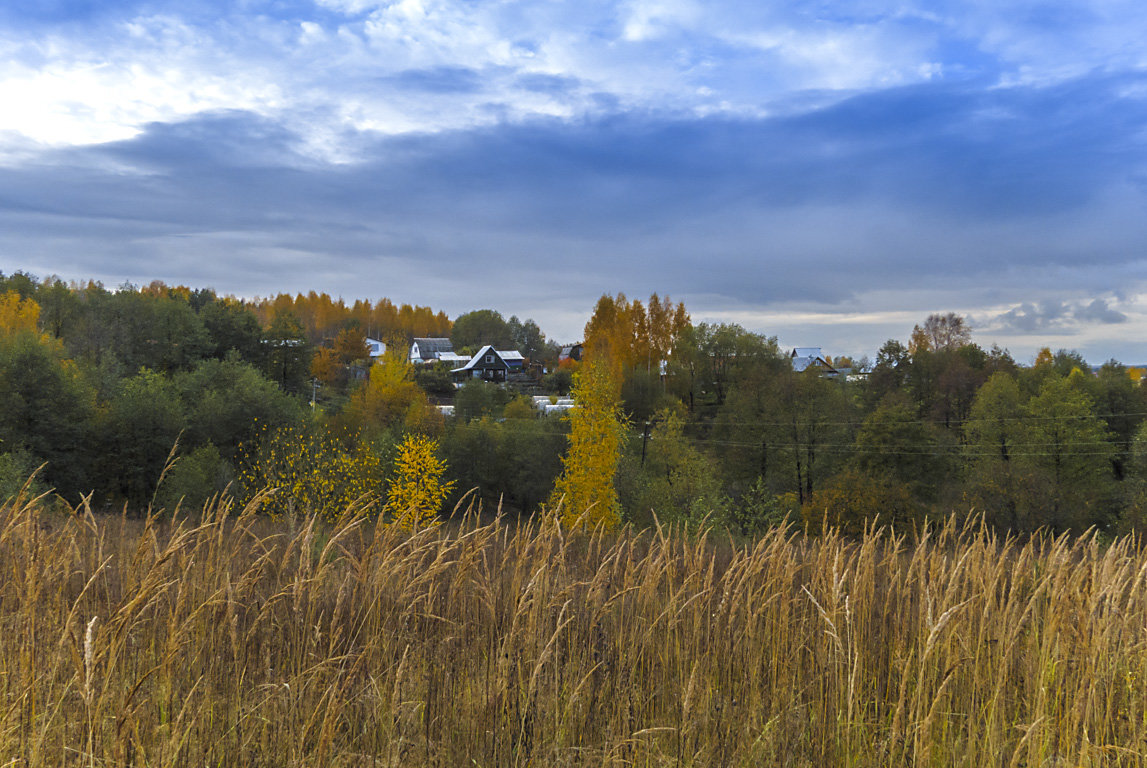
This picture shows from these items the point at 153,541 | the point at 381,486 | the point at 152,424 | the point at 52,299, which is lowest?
the point at 381,486

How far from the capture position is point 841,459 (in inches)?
1790

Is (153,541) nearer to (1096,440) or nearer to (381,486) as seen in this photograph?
(381,486)

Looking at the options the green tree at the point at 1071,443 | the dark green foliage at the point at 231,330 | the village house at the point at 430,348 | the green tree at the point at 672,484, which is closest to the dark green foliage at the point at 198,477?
the green tree at the point at 672,484

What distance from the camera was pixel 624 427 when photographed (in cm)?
4000

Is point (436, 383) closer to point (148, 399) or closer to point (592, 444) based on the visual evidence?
point (148, 399)

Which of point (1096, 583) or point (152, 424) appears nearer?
point (1096, 583)

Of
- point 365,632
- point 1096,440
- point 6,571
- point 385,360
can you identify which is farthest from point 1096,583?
point 385,360

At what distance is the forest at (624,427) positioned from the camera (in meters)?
31.2

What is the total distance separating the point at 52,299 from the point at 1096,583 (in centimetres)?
8258

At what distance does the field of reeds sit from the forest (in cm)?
1265

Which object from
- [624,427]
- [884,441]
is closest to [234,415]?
[624,427]

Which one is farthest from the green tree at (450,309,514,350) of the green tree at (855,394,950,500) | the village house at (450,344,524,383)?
the green tree at (855,394,950,500)

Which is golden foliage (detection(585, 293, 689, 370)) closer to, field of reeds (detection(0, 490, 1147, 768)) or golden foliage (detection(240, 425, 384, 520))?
golden foliage (detection(240, 425, 384, 520))

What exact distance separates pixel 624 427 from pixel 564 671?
37024mm
